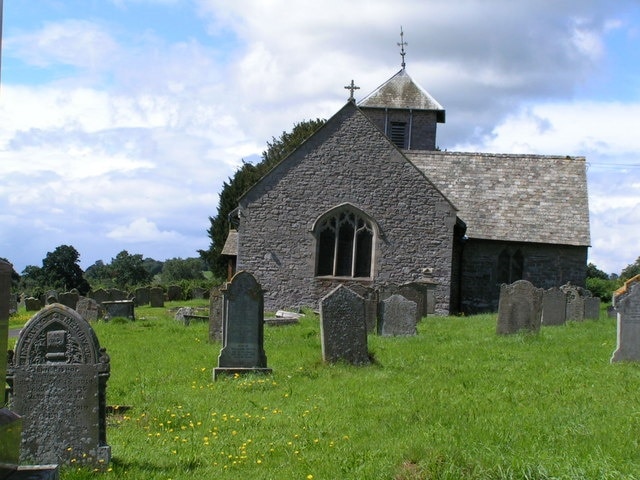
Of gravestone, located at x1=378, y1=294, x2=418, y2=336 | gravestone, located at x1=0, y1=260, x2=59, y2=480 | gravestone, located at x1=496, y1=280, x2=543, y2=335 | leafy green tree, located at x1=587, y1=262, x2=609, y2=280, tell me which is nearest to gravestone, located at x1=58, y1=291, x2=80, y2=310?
gravestone, located at x1=378, y1=294, x2=418, y2=336

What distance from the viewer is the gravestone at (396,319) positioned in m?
16.8

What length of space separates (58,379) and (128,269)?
62.3 meters

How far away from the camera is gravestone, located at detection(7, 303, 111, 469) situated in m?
6.94

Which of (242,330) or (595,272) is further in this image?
(595,272)

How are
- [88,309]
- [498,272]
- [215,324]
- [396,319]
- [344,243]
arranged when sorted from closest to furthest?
[215,324] → [396,319] → [88,309] → [344,243] → [498,272]

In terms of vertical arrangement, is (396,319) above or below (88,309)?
above

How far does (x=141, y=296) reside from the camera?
117ft

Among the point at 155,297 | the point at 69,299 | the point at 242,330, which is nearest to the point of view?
the point at 242,330

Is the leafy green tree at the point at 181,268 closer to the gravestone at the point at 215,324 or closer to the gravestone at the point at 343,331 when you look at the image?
the gravestone at the point at 215,324

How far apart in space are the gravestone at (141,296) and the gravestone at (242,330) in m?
23.8

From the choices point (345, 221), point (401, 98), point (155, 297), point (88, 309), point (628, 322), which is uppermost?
point (401, 98)

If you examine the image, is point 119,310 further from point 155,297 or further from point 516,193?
point 516,193

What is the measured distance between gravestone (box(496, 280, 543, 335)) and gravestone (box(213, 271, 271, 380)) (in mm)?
5558

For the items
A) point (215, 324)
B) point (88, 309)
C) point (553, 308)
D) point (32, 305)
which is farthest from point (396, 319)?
point (32, 305)
